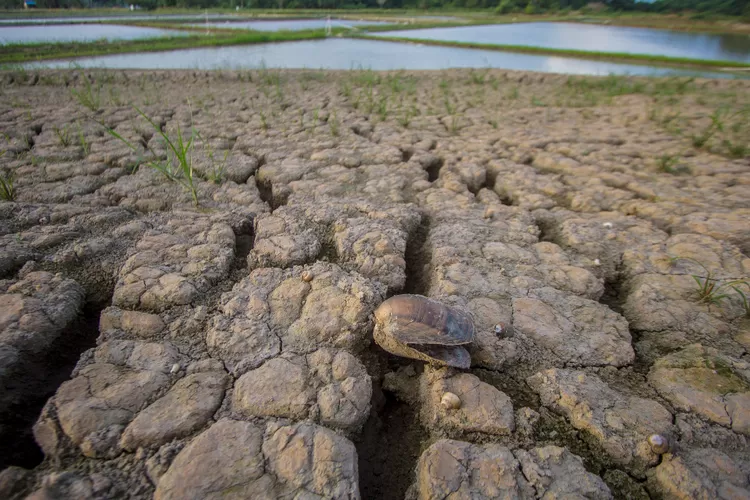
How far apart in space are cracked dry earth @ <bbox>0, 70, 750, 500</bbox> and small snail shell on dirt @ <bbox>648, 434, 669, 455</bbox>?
0.03 meters

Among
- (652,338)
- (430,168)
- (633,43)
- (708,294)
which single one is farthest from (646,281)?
(633,43)

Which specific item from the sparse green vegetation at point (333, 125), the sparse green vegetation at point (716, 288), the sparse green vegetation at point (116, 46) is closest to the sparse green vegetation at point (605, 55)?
the sparse green vegetation at point (116, 46)

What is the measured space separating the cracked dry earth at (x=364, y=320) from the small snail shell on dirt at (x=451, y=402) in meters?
0.02

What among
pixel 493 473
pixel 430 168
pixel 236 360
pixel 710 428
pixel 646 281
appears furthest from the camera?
pixel 430 168

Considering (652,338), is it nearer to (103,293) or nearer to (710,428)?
(710,428)

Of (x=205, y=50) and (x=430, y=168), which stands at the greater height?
(x=205, y=50)

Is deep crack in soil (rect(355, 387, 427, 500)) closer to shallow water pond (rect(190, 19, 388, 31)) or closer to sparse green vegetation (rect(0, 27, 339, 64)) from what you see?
sparse green vegetation (rect(0, 27, 339, 64))

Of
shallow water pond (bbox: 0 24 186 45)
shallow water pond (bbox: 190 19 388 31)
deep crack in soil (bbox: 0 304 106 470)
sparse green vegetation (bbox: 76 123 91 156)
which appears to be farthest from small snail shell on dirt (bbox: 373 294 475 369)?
shallow water pond (bbox: 190 19 388 31)

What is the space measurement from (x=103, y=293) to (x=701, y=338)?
105 inches

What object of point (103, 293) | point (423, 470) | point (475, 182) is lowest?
point (423, 470)

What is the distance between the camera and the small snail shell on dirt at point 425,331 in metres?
1.42

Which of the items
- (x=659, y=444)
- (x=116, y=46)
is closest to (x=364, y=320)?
(x=659, y=444)

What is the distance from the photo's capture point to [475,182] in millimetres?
3010

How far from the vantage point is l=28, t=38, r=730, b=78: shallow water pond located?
24.6 ft
